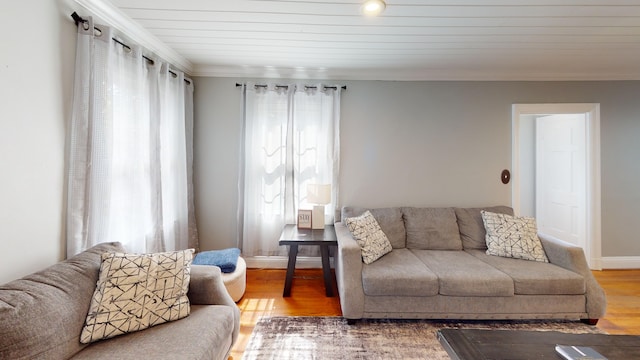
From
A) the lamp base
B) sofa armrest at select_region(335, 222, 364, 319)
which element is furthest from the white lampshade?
sofa armrest at select_region(335, 222, 364, 319)

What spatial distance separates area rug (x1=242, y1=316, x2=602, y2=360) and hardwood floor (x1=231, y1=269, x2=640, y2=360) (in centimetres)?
9

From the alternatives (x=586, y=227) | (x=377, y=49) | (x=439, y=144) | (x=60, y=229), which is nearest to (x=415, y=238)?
(x=439, y=144)

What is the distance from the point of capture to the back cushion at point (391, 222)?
9.36ft

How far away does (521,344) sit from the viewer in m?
1.28

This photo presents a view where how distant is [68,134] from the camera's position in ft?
5.30

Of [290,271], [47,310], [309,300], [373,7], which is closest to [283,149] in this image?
[290,271]

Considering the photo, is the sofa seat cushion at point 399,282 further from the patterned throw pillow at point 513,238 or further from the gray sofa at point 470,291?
the patterned throw pillow at point 513,238

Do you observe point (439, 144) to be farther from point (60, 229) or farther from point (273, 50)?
point (60, 229)

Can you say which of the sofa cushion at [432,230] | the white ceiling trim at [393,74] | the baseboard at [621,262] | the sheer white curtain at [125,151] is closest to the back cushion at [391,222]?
the sofa cushion at [432,230]

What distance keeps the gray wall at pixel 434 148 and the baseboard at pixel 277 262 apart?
398mm

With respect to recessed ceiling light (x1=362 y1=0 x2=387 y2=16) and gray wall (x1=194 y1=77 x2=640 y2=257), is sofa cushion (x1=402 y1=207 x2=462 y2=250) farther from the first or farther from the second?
recessed ceiling light (x1=362 y1=0 x2=387 y2=16)

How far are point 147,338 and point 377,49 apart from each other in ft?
9.02

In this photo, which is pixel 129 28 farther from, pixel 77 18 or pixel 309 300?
pixel 309 300

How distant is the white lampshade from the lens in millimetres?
2871
